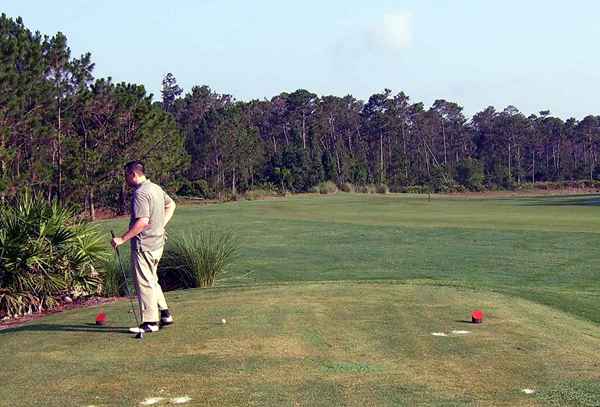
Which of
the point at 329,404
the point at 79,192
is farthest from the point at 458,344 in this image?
the point at 79,192

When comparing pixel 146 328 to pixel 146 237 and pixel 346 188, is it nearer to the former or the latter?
pixel 146 237

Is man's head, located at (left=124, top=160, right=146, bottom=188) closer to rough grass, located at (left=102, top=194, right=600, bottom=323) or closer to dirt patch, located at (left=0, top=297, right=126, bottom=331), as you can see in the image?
dirt patch, located at (left=0, top=297, right=126, bottom=331)

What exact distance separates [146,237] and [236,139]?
68948 mm

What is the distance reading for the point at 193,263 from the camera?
16.4 m

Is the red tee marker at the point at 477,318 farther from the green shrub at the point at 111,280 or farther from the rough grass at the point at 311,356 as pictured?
the green shrub at the point at 111,280

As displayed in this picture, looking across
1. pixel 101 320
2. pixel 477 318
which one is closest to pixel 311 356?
pixel 477 318

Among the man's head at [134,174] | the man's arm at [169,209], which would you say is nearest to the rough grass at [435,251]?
the man's arm at [169,209]

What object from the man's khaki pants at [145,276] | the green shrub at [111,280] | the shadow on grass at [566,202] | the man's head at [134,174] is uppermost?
the man's head at [134,174]

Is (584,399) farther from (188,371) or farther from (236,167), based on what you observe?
(236,167)

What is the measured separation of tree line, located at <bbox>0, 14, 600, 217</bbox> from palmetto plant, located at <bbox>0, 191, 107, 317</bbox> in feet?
54.3

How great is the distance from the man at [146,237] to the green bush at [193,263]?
6.50 metres

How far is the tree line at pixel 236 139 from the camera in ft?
130

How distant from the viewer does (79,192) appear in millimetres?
45125

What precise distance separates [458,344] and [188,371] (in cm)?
299
